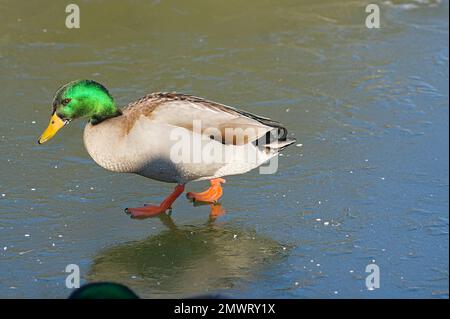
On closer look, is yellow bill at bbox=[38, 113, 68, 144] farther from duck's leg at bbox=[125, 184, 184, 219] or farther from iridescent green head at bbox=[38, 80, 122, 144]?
duck's leg at bbox=[125, 184, 184, 219]

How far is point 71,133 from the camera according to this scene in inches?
236

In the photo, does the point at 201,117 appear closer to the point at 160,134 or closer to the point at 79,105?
the point at 160,134

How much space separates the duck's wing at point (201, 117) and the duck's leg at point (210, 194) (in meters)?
0.34

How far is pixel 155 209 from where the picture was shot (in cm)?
500

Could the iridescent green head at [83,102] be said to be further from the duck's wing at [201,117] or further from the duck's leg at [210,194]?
the duck's leg at [210,194]

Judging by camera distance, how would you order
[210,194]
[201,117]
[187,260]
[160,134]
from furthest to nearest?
1. [210,194]
2. [201,117]
3. [160,134]
4. [187,260]

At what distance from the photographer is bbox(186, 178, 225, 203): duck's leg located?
5179 mm

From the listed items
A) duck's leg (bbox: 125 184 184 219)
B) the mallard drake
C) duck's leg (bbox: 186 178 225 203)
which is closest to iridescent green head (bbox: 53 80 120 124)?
the mallard drake

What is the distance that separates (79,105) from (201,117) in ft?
2.29

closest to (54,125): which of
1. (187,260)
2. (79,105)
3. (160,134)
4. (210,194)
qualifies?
(79,105)

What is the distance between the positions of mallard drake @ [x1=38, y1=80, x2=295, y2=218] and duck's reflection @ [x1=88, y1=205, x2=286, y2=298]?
1.07 ft

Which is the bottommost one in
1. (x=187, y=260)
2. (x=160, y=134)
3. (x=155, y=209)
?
(x=187, y=260)
